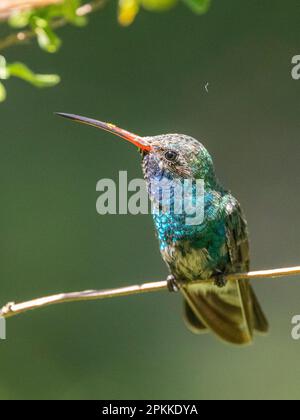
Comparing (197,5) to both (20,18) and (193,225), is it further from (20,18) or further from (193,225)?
(193,225)

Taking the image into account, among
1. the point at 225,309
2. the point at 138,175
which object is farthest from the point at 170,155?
the point at 138,175

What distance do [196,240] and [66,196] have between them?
9.27 feet

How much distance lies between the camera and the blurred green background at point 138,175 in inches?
198

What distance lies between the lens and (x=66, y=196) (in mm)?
5527

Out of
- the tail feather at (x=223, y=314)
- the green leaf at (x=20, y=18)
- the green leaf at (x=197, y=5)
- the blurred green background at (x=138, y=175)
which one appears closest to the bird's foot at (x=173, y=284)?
the tail feather at (x=223, y=314)

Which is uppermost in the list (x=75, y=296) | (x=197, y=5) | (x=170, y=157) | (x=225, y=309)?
(x=170, y=157)

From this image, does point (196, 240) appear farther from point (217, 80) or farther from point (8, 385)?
point (217, 80)

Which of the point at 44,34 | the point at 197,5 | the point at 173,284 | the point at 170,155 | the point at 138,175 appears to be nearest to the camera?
the point at 197,5

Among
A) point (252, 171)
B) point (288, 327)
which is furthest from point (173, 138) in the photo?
point (252, 171)

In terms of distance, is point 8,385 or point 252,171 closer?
point 8,385

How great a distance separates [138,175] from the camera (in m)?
5.41

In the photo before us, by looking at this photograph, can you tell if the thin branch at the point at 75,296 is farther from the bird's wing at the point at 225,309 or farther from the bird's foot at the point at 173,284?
the bird's wing at the point at 225,309

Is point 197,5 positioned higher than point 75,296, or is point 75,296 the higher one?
point 197,5

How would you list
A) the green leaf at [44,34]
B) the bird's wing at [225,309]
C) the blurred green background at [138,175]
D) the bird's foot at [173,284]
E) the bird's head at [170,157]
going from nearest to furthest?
the green leaf at [44,34] → the bird's head at [170,157] → the bird's foot at [173,284] → the bird's wing at [225,309] → the blurred green background at [138,175]
